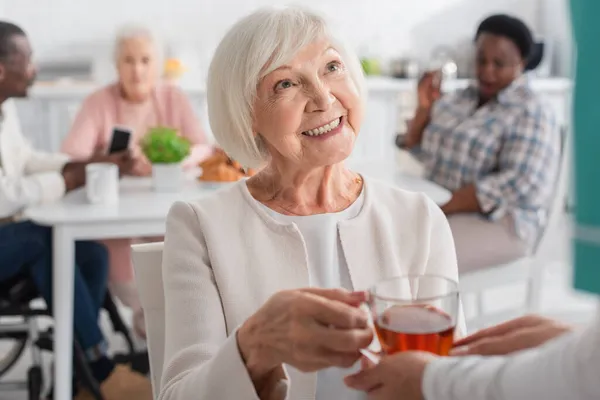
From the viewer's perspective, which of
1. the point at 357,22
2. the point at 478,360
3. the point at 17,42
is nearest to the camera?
the point at 478,360

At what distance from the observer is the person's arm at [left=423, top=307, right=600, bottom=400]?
2.35 ft

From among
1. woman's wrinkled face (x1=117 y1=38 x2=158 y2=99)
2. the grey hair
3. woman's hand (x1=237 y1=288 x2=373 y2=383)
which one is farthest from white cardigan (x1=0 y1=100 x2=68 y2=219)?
woman's hand (x1=237 y1=288 x2=373 y2=383)

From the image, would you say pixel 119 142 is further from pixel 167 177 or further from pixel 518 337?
pixel 518 337

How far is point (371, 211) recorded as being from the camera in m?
1.38

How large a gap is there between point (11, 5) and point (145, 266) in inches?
171

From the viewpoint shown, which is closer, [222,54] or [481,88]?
[222,54]

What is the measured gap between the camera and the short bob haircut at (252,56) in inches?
50.9

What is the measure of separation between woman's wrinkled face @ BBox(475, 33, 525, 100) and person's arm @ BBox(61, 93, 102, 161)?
1.55 m

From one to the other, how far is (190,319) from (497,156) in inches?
79.5

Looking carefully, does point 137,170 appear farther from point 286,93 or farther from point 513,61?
point 286,93

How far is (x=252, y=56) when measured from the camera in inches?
50.9

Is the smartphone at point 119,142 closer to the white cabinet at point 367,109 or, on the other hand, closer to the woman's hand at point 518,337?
the white cabinet at point 367,109

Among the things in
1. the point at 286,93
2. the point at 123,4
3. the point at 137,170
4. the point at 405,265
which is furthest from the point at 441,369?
the point at 123,4

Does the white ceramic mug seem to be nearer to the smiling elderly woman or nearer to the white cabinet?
the smiling elderly woman
